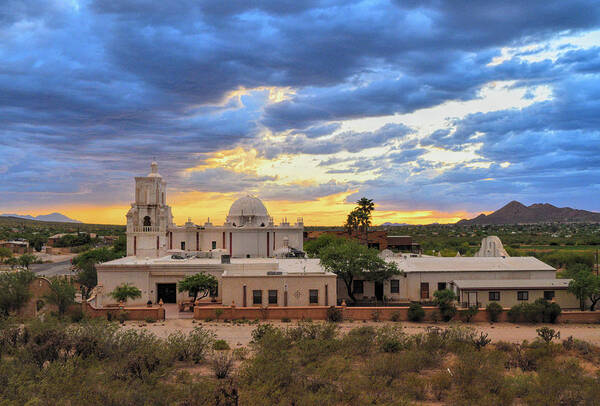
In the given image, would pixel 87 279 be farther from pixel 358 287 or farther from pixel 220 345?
pixel 220 345

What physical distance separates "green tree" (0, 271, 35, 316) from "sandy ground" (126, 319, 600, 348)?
6645mm

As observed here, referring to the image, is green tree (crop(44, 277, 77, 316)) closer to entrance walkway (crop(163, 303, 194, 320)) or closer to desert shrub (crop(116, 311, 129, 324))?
desert shrub (crop(116, 311, 129, 324))

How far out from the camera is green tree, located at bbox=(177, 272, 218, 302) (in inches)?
1340

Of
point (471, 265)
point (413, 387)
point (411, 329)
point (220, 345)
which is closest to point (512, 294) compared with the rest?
point (471, 265)

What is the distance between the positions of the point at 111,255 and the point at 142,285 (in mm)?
19270

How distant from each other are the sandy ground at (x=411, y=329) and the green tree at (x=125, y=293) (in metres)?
4.62

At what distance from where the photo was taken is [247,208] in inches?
2299

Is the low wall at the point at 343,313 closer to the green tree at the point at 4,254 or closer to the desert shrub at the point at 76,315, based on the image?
the desert shrub at the point at 76,315

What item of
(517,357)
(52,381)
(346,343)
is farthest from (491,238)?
(52,381)

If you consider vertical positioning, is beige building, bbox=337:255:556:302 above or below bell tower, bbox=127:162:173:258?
below

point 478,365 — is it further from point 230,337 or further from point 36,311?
point 36,311

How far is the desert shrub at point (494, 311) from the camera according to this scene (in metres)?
30.3

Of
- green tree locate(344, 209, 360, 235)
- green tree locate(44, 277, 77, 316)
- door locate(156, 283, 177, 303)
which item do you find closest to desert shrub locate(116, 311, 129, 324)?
green tree locate(44, 277, 77, 316)

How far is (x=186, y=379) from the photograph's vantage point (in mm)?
17422
